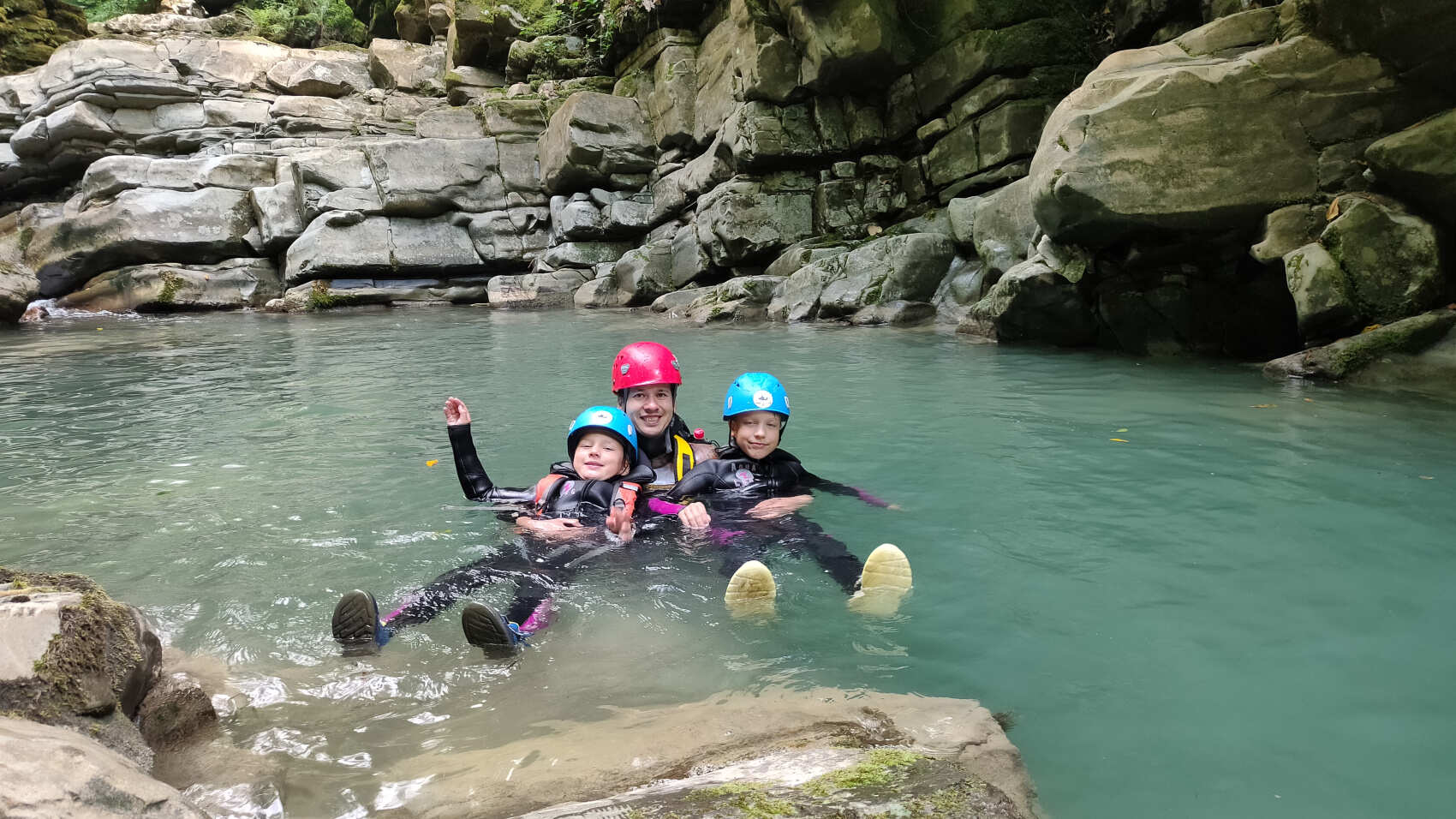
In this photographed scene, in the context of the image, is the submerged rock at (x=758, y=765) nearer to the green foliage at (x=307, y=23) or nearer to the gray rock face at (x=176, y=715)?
the gray rock face at (x=176, y=715)

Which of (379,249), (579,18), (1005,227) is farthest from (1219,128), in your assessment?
(579,18)

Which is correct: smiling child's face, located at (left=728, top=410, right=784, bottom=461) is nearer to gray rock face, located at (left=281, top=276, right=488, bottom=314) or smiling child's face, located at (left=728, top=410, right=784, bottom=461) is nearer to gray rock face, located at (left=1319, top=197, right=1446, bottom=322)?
gray rock face, located at (left=1319, top=197, right=1446, bottom=322)

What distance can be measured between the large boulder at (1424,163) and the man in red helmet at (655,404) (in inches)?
250

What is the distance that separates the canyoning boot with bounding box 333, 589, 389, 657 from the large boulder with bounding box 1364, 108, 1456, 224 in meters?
8.43

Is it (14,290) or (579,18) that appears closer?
(14,290)

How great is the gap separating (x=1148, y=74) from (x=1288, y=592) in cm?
719

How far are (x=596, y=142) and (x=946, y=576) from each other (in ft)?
64.9

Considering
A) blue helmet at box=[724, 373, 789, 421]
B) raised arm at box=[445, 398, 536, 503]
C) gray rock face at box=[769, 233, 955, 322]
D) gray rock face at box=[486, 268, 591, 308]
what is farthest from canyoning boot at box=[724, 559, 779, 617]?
gray rock face at box=[486, 268, 591, 308]

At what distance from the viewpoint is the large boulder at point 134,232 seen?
20.6 meters

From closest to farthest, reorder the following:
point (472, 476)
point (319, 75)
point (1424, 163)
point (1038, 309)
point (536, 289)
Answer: point (472, 476), point (1424, 163), point (1038, 309), point (536, 289), point (319, 75)

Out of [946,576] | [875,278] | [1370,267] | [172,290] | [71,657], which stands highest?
[172,290]

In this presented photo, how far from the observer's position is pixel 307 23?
30.7 m

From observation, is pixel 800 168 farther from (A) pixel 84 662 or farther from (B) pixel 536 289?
(A) pixel 84 662

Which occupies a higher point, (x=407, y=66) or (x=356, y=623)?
(x=407, y=66)
